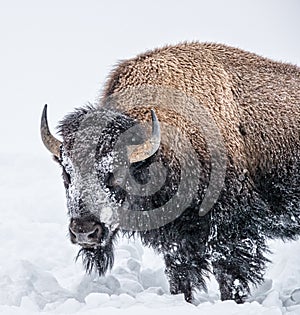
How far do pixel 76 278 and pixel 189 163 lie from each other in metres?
1.85

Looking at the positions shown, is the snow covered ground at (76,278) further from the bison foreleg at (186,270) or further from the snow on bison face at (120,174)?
the snow on bison face at (120,174)

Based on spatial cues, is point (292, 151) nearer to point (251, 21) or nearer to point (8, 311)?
point (8, 311)

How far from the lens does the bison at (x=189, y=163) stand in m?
4.93

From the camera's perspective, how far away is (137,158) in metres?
4.95

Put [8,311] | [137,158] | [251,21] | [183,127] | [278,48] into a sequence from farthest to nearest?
[251,21]
[278,48]
[183,127]
[137,158]
[8,311]

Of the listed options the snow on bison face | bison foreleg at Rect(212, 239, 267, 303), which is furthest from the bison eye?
bison foreleg at Rect(212, 239, 267, 303)

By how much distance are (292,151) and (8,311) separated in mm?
3231

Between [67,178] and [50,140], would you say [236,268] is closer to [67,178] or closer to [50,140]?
[67,178]

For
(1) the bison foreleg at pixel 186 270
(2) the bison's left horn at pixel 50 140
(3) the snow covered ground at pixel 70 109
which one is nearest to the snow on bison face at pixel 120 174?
(2) the bison's left horn at pixel 50 140

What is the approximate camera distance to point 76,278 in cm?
619

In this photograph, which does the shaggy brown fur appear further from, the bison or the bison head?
the bison head

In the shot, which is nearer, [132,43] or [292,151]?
[292,151]

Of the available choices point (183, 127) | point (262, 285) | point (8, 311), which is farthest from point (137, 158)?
point (262, 285)

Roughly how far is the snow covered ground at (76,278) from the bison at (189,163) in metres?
0.34
